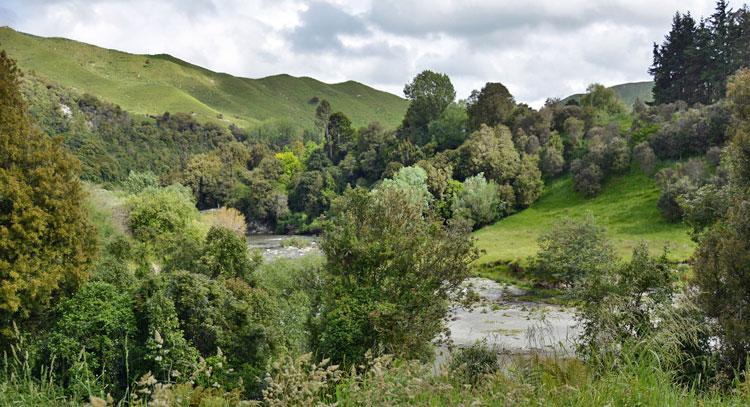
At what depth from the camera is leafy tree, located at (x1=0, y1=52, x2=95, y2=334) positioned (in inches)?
508

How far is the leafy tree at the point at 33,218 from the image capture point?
42.3ft

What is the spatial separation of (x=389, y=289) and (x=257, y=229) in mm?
78234

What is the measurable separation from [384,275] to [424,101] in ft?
247

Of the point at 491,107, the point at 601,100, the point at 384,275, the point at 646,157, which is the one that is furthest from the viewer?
the point at 601,100

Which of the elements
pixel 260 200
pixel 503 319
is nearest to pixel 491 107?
pixel 260 200

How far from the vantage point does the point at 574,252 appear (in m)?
34.3

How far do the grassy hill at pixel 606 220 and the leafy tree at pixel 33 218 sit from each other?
119ft

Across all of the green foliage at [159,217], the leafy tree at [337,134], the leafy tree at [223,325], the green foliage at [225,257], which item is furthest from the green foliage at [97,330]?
the leafy tree at [337,134]

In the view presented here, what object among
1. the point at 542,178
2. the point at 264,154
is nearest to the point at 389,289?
the point at 542,178

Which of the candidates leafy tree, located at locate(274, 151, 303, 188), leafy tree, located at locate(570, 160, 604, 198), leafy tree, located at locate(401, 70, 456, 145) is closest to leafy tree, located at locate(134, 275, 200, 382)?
leafy tree, located at locate(570, 160, 604, 198)

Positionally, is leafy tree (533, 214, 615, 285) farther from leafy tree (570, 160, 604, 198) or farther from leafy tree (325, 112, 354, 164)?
leafy tree (325, 112, 354, 164)

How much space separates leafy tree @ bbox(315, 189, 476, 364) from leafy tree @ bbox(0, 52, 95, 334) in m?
7.21

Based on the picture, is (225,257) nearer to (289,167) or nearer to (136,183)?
(136,183)

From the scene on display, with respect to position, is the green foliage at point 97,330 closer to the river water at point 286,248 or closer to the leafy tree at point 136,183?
the river water at point 286,248
